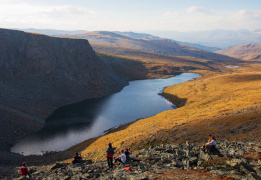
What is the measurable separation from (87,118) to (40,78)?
115 ft

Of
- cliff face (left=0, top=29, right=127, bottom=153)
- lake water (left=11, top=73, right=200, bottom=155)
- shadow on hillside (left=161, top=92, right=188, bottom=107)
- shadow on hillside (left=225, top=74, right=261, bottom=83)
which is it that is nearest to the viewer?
lake water (left=11, top=73, right=200, bottom=155)

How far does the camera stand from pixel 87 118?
7106cm

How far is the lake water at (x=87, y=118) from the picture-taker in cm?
5194

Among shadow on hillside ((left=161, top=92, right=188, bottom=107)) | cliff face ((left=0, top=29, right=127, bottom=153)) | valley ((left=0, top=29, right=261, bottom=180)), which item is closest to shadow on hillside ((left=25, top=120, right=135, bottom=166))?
valley ((left=0, top=29, right=261, bottom=180))

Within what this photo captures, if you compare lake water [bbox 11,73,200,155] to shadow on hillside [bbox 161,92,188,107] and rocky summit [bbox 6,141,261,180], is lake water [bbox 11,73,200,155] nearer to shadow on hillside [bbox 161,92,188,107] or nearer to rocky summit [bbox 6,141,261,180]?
shadow on hillside [bbox 161,92,188,107]

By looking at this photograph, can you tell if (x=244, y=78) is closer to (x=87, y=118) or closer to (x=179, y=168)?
(x=87, y=118)

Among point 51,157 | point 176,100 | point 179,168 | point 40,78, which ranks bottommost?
point 51,157

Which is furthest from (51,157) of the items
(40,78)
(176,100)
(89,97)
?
(176,100)

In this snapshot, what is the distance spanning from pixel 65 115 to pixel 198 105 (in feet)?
151

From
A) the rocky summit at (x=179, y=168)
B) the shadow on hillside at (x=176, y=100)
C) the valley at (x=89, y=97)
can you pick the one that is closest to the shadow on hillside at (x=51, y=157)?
A: the valley at (x=89, y=97)

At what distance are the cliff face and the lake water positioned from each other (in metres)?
4.26

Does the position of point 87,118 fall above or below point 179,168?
below

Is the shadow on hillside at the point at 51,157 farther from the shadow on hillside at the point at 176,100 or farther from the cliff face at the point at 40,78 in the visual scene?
the shadow on hillside at the point at 176,100

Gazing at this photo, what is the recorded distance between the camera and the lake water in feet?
170
